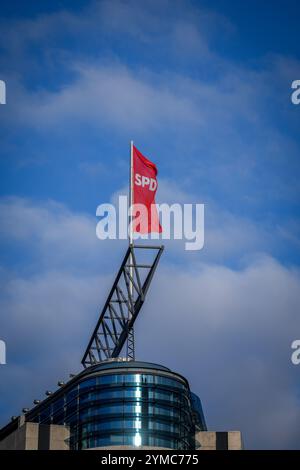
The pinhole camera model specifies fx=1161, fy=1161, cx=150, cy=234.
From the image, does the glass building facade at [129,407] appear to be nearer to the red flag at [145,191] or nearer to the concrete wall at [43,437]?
the concrete wall at [43,437]

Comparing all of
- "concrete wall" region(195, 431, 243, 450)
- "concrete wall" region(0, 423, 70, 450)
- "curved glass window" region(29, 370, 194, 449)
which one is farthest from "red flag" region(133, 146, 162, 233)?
"concrete wall" region(195, 431, 243, 450)

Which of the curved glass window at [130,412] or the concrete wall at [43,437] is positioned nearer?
the curved glass window at [130,412]

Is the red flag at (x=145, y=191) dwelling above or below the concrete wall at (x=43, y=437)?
above

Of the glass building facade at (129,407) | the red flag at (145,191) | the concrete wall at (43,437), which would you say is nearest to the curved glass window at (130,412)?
the glass building facade at (129,407)

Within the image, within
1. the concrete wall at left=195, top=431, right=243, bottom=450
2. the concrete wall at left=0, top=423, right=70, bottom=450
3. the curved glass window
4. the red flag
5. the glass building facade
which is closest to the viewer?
the curved glass window

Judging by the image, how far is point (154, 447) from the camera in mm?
124250

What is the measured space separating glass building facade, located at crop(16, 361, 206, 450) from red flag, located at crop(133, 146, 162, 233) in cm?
1616

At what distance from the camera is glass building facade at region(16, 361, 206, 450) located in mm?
125062

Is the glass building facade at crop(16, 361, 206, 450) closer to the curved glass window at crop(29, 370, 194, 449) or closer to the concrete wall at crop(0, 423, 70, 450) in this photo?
the curved glass window at crop(29, 370, 194, 449)

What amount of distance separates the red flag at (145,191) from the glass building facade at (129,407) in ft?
53.0

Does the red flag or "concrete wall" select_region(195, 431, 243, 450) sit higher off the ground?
the red flag

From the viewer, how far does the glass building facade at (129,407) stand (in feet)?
410

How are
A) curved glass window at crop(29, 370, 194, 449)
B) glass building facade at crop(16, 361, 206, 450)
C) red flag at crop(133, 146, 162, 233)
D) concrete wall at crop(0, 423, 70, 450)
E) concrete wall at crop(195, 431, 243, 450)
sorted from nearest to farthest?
curved glass window at crop(29, 370, 194, 449) → glass building facade at crop(16, 361, 206, 450) → concrete wall at crop(0, 423, 70, 450) → red flag at crop(133, 146, 162, 233) → concrete wall at crop(195, 431, 243, 450)

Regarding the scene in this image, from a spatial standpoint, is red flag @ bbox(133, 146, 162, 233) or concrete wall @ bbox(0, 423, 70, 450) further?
red flag @ bbox(133, 146, 162, 233)
